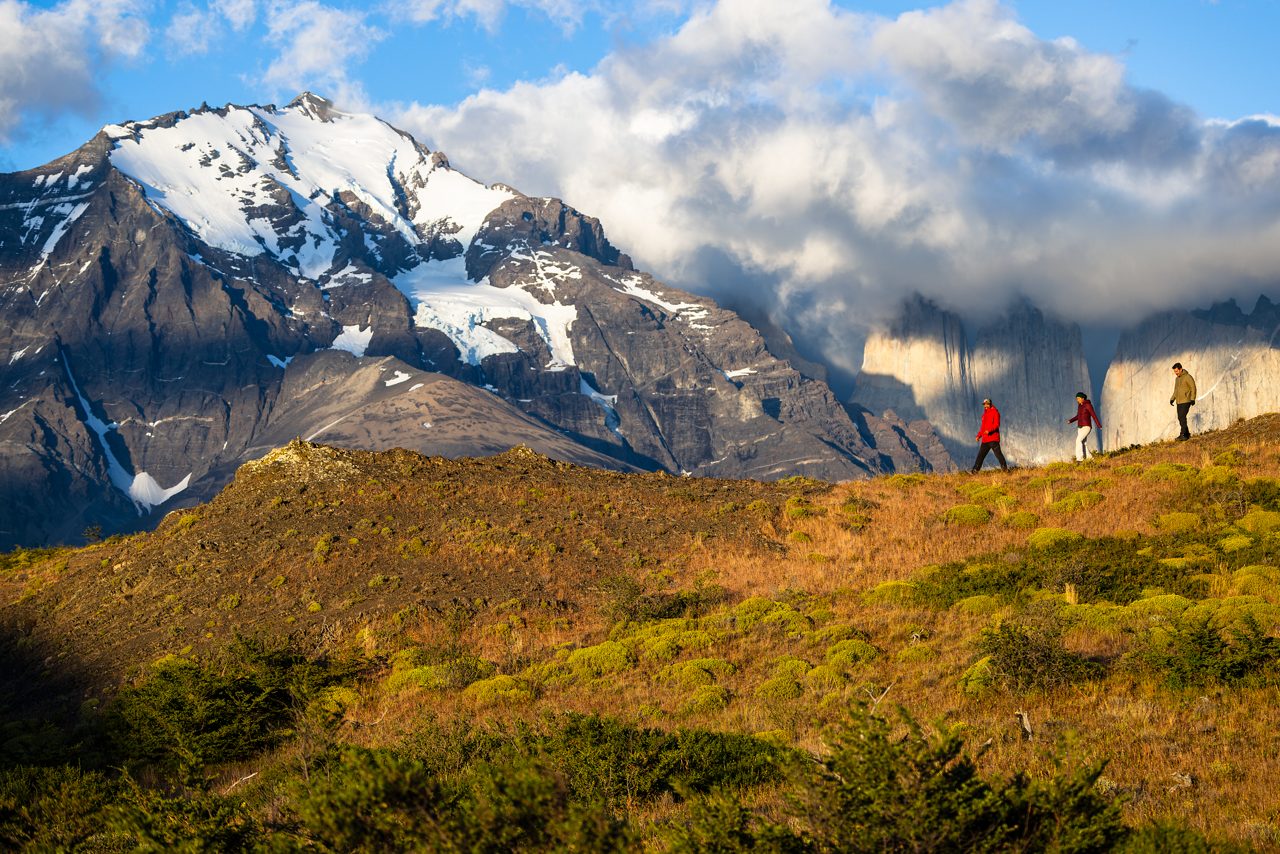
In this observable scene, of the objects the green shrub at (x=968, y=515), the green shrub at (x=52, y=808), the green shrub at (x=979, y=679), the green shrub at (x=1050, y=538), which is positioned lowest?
the green shrub at (x=52, y=808)

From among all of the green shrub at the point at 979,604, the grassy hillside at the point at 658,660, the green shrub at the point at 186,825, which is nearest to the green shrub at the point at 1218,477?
the grassy hillside at the point at 658,660

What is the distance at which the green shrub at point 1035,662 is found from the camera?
18.8 meters

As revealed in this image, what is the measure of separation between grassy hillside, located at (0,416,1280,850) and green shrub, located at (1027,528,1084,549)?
13cm

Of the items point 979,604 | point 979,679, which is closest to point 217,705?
point 979,679

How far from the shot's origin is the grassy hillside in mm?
10617

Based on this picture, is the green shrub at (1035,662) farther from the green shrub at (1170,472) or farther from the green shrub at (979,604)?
the green shrub at (1170,472)

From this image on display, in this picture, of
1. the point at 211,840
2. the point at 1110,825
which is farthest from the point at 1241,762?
the point at 211,840

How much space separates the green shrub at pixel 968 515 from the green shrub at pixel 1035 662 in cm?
1336

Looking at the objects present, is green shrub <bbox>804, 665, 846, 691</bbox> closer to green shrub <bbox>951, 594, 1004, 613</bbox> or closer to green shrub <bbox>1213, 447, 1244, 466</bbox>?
green shrub <bbox>951, 594, 1004, 613</bbox>

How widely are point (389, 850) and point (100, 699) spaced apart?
20967 millimetres

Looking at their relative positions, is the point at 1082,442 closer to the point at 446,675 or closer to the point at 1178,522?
the point at 1178,522

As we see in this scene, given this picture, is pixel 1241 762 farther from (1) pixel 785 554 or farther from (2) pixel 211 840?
(1) pixel 785 554

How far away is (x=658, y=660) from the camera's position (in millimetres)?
24000

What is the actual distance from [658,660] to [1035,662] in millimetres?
8302
